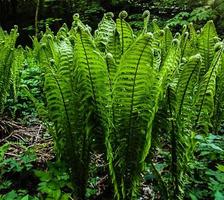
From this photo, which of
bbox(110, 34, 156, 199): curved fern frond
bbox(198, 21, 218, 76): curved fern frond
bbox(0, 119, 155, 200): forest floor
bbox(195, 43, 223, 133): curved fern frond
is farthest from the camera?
bbox(198, 21, 218, 76): curved fern frond

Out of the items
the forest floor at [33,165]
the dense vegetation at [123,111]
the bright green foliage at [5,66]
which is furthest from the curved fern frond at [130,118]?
the bright green foliage at [5,66]

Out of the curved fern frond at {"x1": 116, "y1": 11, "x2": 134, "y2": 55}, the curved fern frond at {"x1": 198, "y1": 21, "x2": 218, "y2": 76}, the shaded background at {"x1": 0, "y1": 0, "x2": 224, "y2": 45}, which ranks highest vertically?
the curved fern frond at {"x1": 116, "y1": 11, "x2": 134, "y2": 55}

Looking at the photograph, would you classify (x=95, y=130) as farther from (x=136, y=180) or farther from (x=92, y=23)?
(x=92, y=23)

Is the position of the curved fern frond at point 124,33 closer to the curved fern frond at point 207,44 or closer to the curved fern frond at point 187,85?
the curved fern frond at point 187,85

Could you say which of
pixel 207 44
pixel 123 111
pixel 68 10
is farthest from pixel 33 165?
pixel 68 10

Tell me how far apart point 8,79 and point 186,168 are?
1.36m

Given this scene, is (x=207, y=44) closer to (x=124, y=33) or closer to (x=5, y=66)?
(x=124, y=33)

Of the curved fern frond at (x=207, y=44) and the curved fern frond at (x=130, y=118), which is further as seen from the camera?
the curved fern frond at (x=207, y=44)

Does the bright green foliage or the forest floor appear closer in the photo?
the forest floor

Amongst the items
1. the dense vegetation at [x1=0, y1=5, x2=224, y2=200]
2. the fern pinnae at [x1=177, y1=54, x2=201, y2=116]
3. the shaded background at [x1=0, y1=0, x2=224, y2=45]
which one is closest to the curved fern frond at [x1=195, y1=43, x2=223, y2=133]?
the dense vegetation at [x1=0, y1=5, x2=224, y2=200]

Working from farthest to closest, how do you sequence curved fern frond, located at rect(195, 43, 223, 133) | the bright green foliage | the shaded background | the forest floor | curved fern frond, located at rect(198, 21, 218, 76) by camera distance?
1. the shaded background
2. the bright green foliage
3. curved fern frond, located at rect(198, 21, 218, 76)
4. the forest floor
5. curved fern frond, located at rect(195, 43, 223, 133)

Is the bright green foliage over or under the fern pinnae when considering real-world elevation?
under

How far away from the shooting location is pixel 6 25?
25.4ft

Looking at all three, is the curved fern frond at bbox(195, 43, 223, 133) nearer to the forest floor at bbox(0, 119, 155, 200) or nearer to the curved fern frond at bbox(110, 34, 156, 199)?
the curved fern frond at bbox(110, 34, 156, 199)
